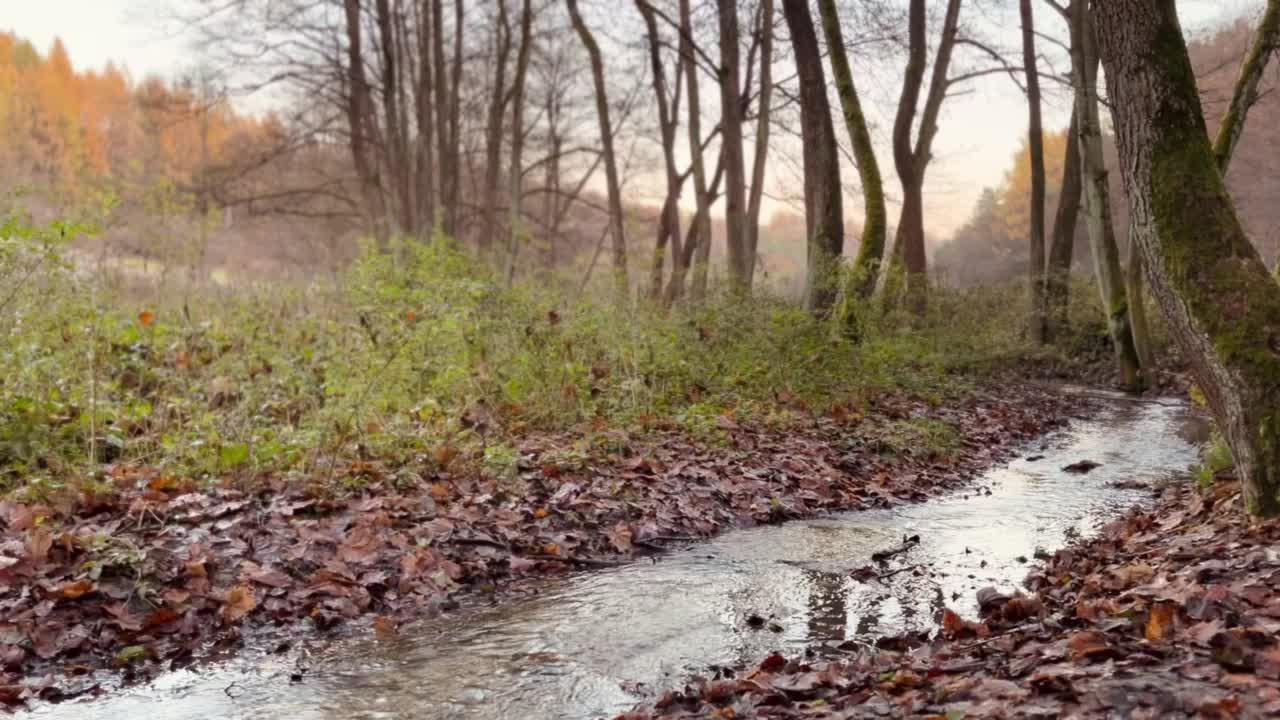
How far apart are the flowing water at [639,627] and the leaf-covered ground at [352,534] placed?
281 mm

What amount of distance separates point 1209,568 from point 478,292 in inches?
278

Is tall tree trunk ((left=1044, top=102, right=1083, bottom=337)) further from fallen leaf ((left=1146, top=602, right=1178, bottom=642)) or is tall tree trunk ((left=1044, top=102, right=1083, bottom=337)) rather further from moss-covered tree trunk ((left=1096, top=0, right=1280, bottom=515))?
fallen leaf ((left=1146, top=602, right=1178, bottom=642))

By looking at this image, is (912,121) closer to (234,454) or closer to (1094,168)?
(1094,168)

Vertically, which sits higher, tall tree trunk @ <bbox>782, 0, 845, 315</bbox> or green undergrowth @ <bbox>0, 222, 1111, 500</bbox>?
tall tree trunk @ <bbox>782, 0, 845, 315</bbox>

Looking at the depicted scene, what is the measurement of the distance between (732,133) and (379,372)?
12.0m

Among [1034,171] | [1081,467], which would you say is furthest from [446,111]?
[1081,467]

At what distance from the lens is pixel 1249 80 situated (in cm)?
1127

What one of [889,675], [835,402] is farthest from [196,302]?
[889,675]

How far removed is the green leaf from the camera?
6.17 metres

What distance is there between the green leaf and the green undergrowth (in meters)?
0.01

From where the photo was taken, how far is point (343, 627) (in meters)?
4.75

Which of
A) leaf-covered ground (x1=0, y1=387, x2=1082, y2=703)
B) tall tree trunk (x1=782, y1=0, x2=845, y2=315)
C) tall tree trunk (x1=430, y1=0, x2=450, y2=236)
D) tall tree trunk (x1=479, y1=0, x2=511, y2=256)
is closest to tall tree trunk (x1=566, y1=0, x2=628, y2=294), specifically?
tall tree trunk (x1=479, y1=0, x2=511, y2=256)

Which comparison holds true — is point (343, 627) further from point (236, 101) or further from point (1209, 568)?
point (236, 101)

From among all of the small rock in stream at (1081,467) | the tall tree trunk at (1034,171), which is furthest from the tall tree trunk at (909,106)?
the small rock in stream at (1081,467)
